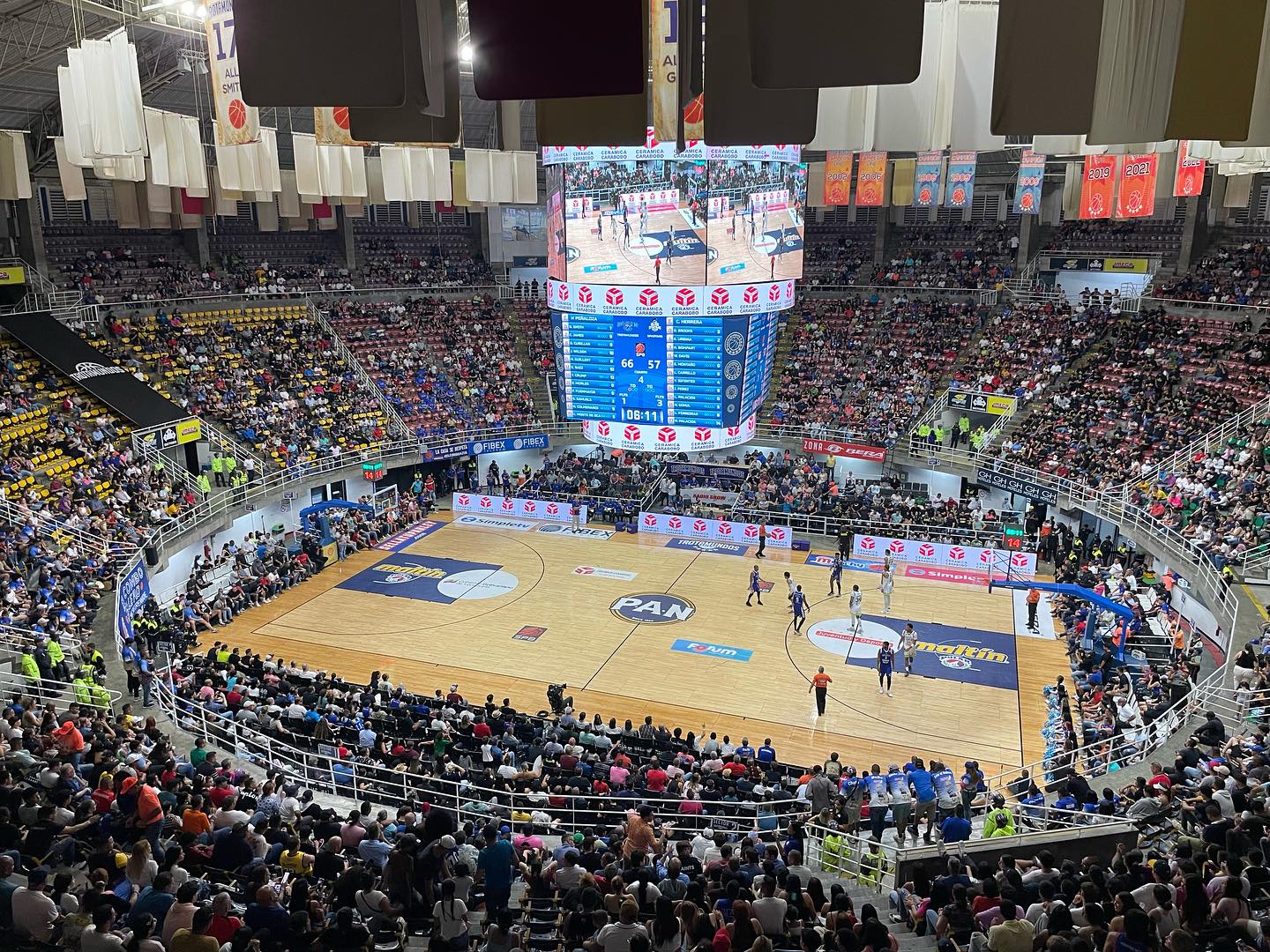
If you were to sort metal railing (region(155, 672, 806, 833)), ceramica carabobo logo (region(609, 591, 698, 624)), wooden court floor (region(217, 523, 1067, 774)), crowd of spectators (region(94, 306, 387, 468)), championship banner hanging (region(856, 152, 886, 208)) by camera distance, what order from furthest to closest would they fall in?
1. crowd of spectators (region(94, 306, 387, 468))
2. championship banner hanging (region(856, 152, 886, 208))
3. ceramica carabobo logo (region(609, 591, 698, 624))
4. wooden court floor (region(217, 523, 1067, 774))
5. metal railing (region(155, 672, 806, 833))

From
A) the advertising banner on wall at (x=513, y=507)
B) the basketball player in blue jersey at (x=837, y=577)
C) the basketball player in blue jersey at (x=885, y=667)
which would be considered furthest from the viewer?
the advertising banner on wall at (x=513, y=507)

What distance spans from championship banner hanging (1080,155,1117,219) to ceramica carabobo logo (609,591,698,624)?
16.1 meters

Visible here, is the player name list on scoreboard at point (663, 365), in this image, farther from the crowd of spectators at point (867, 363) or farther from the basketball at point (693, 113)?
the crowd of spectators at point (867, 363)

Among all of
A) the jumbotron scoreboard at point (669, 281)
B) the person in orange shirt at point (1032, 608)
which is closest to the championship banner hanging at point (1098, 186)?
the jumbotron scoreboard at point (669, 281)

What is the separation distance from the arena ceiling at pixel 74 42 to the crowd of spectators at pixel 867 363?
25.2ft

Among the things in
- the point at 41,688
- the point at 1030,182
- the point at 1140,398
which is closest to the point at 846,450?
the point at 1140,398

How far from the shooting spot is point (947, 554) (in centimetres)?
2761

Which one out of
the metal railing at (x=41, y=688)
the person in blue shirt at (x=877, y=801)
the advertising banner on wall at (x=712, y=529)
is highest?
the metal railing at (x=41, y=688)

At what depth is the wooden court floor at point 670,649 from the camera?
18547 millimetres

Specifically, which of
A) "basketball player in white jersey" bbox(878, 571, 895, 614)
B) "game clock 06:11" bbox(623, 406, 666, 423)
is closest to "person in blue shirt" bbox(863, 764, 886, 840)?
"basketball player in white jersey" bbox(878, 571, 895, 614)

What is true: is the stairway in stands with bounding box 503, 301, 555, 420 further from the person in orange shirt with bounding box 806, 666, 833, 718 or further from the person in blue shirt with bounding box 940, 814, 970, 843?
the person in blue shirt with bounding box 940, 814, 970, 843

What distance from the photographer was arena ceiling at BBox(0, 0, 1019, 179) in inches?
933

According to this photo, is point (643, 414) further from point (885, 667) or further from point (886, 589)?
point (885, 667)

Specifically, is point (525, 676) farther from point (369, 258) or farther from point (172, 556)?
point (369, 258)
